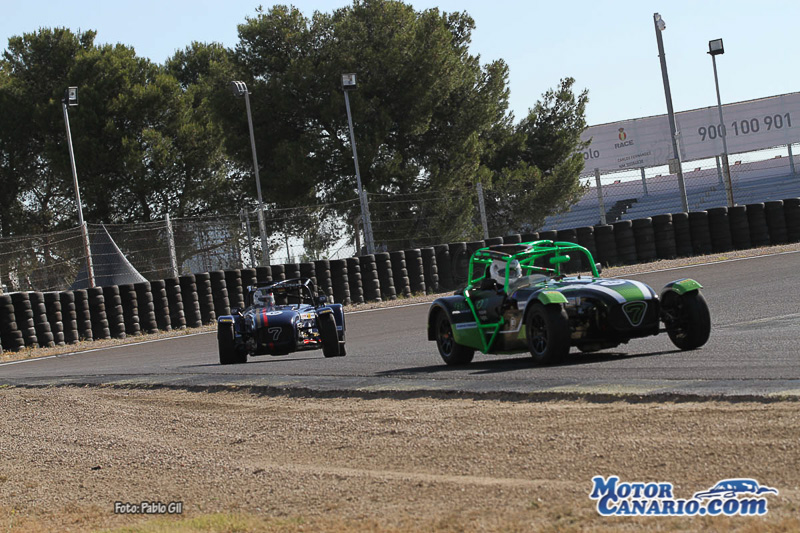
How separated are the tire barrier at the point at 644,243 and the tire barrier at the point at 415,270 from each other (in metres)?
5.17

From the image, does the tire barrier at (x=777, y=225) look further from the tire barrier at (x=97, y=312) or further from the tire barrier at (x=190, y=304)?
the tire barrier at (x=97, y=312)

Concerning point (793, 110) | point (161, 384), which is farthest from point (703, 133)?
point (161, 384)

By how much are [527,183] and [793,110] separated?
24.9 m

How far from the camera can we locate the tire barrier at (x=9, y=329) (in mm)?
19766

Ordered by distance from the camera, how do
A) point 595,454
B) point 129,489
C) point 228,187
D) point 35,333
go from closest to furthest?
point 595,454, point 129,489, point 35,333, point 228,187

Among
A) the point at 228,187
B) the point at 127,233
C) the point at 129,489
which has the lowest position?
the point at 129,489

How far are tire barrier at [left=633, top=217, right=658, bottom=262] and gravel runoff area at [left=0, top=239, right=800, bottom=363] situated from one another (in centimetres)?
31

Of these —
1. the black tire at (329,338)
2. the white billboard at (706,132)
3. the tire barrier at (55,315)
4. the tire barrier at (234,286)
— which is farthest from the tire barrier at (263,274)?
the white billboard at (706,132)

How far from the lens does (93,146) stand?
3953cm

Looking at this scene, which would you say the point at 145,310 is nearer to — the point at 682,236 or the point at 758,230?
the point at 682,236

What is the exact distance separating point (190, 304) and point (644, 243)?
A: 34.9ft

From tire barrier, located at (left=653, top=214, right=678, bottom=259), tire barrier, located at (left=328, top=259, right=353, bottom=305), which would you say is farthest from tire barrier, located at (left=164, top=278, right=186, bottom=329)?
tire barrier, located at (left=653, top=214, right=678, bottom=259)

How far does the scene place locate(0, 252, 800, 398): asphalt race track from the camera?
7.32 m

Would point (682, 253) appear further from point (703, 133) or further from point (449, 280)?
point (703, 133)
